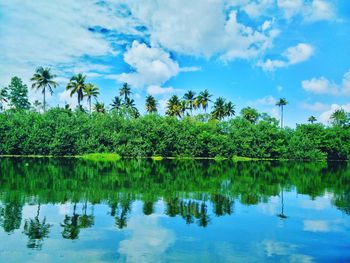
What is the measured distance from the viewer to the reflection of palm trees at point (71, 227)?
47.6 feet

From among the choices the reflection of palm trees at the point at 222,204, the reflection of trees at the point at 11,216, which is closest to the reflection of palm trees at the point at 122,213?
the reflection of trees at the point at 11,216

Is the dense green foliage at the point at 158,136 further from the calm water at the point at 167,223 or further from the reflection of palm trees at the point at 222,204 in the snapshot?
the reflection of palm trees at the point at 222,204

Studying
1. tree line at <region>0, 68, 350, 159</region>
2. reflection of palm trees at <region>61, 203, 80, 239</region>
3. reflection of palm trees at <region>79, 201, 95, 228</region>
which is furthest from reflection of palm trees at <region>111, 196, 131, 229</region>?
tree line at <region>0, 68, 350, 159</region>

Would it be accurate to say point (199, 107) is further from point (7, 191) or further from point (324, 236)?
point (324, 236)

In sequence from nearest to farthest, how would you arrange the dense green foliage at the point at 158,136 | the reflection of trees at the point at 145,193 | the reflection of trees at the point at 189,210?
the reflection of trees at the point at 189,210, the reflection of trees at the point at 145,193, the dense green foliage at the point at 158,136

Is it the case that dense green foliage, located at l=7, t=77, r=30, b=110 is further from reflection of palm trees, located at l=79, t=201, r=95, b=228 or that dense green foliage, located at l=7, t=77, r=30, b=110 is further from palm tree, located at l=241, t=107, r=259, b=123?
reflection of palm trees, located at l=79, t=201, r=95, b=228

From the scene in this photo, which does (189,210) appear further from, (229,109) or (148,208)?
(229,109)

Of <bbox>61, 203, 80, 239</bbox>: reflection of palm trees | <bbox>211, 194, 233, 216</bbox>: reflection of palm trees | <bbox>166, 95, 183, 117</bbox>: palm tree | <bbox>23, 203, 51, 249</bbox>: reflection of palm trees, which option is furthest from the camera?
<bbox>166, 95, 183, 117</bbox>: palm tree

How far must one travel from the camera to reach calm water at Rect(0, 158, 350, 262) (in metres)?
12.7

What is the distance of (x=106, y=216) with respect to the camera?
58.3ft

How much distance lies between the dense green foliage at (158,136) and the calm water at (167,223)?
39.9 m

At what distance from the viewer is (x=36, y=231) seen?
1498 cm

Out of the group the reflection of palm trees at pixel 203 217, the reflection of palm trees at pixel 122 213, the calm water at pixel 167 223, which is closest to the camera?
the calm water at pixel 167 223

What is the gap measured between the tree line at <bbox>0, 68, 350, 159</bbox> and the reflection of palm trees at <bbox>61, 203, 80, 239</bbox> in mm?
50642
